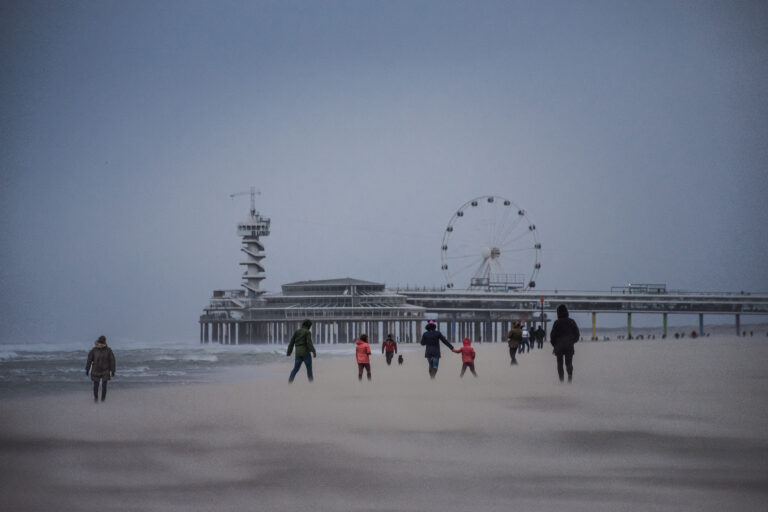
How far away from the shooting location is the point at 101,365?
14125 mm

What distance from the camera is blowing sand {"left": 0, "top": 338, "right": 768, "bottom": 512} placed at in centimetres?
572

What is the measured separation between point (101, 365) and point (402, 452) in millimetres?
8034

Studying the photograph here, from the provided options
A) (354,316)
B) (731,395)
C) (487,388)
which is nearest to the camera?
(731,395)

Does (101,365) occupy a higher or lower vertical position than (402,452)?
higher

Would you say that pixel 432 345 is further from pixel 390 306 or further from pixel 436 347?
pixel 390 306

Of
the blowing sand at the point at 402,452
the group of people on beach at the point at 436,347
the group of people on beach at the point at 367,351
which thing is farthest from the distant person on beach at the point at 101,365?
the group of people on beach at the point at 436,347

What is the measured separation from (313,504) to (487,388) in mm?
9249

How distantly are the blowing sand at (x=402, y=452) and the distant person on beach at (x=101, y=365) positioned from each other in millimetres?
506

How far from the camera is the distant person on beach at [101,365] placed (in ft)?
46.0

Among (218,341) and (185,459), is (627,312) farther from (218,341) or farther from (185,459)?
(185,459)

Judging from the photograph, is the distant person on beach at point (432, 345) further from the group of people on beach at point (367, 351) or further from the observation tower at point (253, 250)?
the observation tower at point (253, 250)

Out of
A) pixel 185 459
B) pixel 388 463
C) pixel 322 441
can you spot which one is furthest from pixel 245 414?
pixel 388 463

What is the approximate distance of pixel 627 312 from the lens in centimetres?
9944

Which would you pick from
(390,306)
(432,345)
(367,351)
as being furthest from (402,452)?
(390,306)
